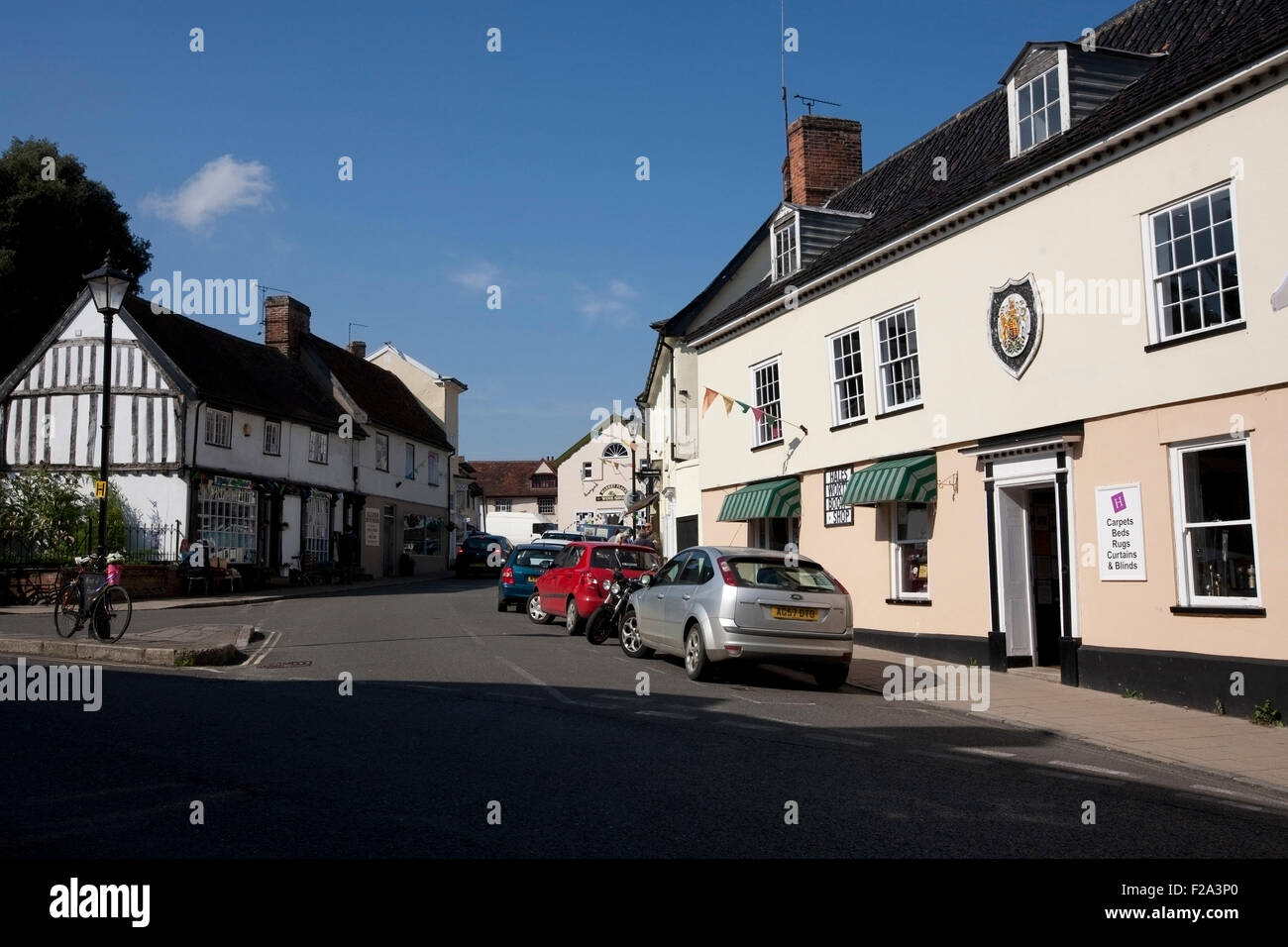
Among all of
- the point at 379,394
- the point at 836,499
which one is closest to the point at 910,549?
the point at 836,499

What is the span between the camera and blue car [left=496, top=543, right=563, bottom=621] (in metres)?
23.3

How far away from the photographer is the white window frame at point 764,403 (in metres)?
20.5

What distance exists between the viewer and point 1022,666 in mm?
14398

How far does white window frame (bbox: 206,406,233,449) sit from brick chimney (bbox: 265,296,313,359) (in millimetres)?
10505

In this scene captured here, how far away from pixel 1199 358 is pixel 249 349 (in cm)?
3394

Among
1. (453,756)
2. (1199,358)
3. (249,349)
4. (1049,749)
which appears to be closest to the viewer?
(453,756)

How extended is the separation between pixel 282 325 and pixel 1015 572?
34.8 m

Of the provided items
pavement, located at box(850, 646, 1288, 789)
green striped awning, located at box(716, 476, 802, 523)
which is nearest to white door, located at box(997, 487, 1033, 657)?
pavement, located at box(850, 646, 1288, 789)

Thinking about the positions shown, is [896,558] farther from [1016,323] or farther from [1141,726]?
[1141,726]

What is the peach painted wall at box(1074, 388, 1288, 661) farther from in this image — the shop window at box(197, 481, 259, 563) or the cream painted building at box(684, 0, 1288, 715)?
the shop window at box(197, 481, 259, 563)

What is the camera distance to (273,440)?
34.9 meters
